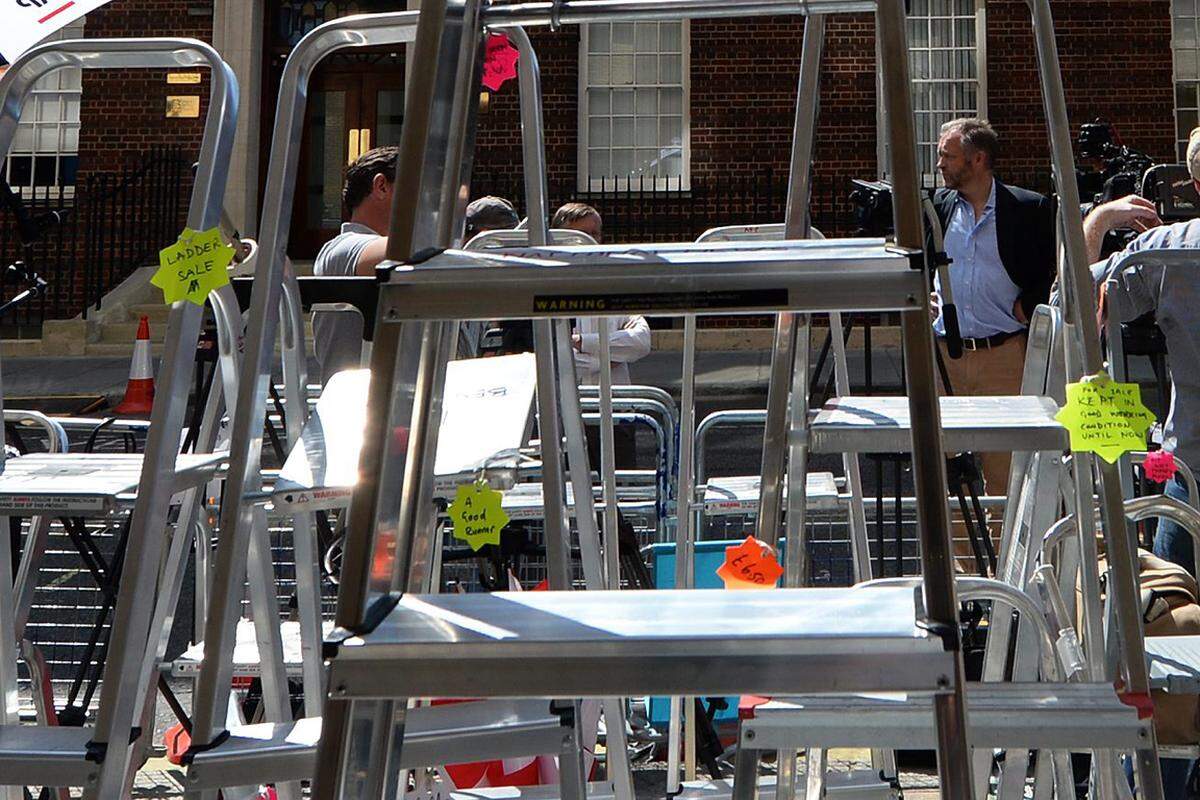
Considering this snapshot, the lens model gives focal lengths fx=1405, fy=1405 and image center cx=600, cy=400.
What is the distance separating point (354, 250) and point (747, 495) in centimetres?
164

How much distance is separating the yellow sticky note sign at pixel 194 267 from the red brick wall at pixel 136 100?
1491 cm

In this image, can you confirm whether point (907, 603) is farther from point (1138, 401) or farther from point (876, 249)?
point (1138, 401)

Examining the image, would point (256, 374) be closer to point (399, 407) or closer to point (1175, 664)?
point (399, 407)

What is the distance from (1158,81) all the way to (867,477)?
9386 mm

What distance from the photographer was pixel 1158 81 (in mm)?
16094

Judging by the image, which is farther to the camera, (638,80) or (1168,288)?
(638,80)

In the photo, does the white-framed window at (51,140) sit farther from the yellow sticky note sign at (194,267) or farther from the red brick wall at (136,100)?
the yellow sticky note sign at (194,267)

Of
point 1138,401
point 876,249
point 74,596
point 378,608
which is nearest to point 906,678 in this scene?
point 876,249

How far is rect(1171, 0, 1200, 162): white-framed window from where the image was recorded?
16391 millimetres

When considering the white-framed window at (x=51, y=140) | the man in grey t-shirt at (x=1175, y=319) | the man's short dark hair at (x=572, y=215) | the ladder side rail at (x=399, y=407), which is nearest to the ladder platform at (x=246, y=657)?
the ladder side rail at (x=399, y=407)

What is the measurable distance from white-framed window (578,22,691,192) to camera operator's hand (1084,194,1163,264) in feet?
38.1

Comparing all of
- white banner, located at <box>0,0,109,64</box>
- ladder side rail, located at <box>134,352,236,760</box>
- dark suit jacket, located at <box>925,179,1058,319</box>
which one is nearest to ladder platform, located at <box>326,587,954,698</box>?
ladder side rail, located at <box>134,352,236,760</box>

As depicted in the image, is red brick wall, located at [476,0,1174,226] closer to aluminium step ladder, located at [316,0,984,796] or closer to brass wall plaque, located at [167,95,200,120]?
brass wall plaque, located at [167,95,200,120]

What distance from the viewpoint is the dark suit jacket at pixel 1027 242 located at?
6.12 metres
